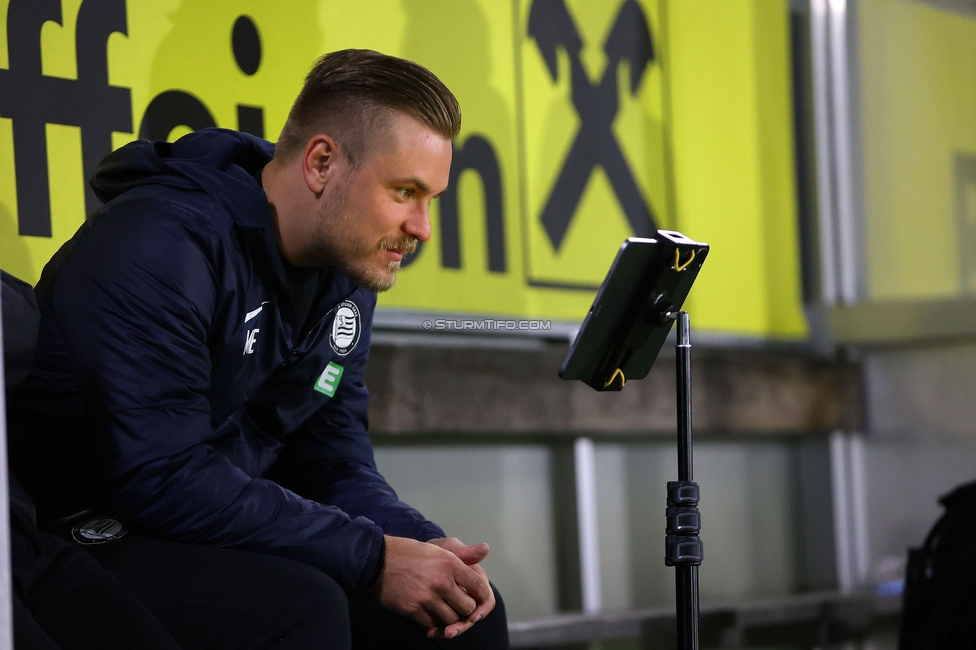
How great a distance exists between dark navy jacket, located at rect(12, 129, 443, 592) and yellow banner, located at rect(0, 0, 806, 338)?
50cm

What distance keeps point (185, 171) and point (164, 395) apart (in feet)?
0.96

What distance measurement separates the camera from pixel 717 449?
117 inches

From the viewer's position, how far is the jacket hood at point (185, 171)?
1.32 m

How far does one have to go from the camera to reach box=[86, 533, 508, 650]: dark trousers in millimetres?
1120

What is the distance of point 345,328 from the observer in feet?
5.05

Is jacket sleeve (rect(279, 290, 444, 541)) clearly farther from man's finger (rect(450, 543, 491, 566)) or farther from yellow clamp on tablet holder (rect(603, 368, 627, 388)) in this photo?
yellow clamp on tablet holder (rect(603, 368, 627, 388))

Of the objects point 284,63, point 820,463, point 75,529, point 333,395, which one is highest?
point 284,63

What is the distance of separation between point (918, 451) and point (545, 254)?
128 cm

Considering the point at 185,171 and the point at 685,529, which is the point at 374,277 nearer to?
the point at 185,171

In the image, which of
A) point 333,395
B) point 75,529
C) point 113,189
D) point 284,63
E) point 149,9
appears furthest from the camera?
point 284,63

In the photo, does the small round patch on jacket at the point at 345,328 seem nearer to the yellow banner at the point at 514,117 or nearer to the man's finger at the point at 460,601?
the man's finger at the point at 460,601

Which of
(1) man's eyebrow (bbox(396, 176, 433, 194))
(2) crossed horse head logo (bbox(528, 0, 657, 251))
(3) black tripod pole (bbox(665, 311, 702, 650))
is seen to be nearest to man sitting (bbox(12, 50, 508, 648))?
(1) man's eyebrow (bbox(396, 176, 433, 194))

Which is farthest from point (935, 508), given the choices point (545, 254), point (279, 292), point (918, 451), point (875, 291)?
point (279, 292)

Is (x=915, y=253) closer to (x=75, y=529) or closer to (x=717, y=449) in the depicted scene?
(x=717, y=449)
